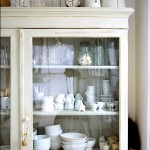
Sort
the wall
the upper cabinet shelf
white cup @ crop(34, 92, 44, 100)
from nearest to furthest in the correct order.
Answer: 1. the upper cabinet shelf
2. white cup @ crop(34, 92, 44, 100)
3. the wall

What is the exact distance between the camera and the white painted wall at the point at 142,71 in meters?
1.68

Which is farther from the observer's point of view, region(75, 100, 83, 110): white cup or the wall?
the wall

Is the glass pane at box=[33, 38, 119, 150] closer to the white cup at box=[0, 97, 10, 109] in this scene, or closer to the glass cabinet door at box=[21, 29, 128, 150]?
the glass cabinet door at box=[21, 29, 128, 150]

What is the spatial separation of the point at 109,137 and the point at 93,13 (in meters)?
0.86

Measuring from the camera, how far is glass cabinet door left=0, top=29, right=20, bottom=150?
1620 mm

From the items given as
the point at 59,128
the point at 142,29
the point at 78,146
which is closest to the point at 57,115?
the point at 59,128

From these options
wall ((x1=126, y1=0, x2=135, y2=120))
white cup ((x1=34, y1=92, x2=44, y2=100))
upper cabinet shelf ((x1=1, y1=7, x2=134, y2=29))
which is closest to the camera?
upper cabinet shelf ((x1=1, y1=7, x2=134, y2=29))

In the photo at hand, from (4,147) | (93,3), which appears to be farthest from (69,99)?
(93,3)

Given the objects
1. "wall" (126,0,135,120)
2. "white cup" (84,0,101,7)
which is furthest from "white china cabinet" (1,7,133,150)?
"wall" (126,0,135,120)

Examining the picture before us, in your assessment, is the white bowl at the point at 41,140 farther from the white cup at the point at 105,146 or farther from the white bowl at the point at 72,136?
the white cup at the point at 105,146

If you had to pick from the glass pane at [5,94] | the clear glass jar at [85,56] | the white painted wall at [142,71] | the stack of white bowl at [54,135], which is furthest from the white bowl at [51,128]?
the white painted wall at [142,71]

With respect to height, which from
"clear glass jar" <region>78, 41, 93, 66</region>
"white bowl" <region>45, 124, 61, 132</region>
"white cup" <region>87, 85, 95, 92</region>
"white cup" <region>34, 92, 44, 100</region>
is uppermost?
"clear glass jar" <region>78, 41, 93, 66</region>

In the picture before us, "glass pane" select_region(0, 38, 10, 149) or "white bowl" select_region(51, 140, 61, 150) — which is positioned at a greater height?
"glass pane" select_region(0, 38, 10, 149)

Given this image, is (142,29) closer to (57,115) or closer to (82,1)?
(82,1)
